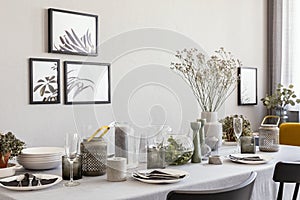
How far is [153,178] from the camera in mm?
1675

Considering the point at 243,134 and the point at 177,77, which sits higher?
the point at 177,77

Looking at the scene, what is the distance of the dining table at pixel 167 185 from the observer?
4.83ft

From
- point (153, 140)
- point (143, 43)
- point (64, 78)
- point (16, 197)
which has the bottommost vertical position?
point (16, 197)

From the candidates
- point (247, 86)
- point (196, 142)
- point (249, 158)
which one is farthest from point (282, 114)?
point (196, 142)

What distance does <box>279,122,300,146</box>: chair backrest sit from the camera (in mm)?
3611

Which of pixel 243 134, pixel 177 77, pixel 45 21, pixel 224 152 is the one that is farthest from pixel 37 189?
pixel 177 77

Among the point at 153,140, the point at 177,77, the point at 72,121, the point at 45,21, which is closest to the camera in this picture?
the point at 153,140

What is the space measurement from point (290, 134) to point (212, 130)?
1567 millimetres

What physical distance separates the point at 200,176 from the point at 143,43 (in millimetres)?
2476

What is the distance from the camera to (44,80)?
126 inches

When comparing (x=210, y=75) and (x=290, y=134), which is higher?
(x=210, y=75)

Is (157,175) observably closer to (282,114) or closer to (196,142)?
(196,142)

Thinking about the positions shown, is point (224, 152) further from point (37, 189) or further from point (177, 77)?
point (177, 77)

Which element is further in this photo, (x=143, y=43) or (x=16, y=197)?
(x=143, y=43)
